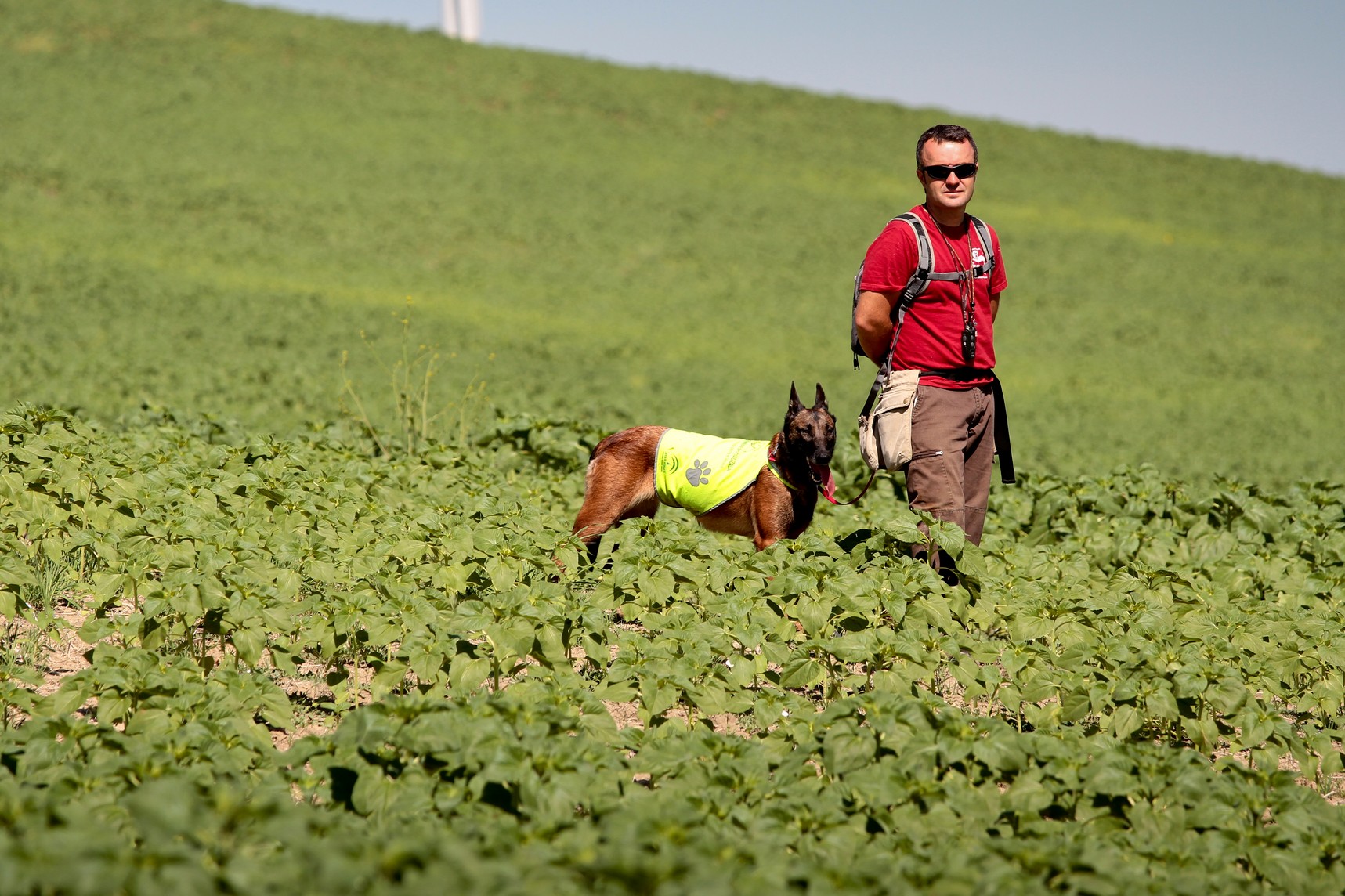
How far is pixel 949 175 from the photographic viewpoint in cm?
575

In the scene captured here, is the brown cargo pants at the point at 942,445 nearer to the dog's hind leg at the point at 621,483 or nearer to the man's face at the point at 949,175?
the man's face at the point at 949,175

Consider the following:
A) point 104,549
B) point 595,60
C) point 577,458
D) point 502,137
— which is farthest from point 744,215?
point 104,549

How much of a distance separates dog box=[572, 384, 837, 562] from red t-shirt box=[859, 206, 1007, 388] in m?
0.80

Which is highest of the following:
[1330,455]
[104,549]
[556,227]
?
[556,227]

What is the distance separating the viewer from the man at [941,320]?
578 cm

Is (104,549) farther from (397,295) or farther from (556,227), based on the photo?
(556,227)

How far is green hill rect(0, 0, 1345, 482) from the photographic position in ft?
70.9

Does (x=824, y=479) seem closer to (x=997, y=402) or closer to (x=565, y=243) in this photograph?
(x=997, y=402)

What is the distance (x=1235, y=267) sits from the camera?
4134 centimetres

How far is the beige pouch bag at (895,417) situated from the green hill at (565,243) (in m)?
Answer: 7.12

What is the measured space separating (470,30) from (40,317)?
4383cm

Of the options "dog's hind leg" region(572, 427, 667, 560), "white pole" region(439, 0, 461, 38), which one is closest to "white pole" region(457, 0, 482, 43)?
"white pole" region(439, 0, 461, 38)

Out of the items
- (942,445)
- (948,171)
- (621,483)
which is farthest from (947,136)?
(621,483)

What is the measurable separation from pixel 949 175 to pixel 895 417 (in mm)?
1288
